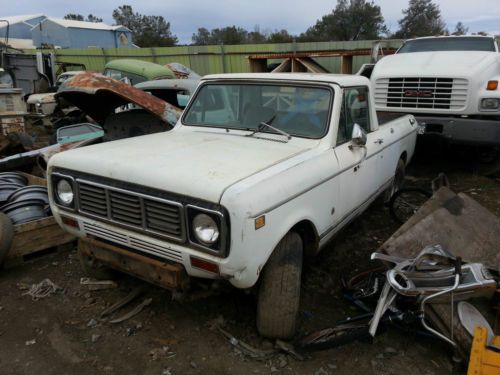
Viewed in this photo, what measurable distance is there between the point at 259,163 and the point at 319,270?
1.58m

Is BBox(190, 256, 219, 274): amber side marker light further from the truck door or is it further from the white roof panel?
the white roof panel

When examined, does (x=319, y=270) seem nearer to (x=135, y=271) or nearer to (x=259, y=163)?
(x=259, y=163)

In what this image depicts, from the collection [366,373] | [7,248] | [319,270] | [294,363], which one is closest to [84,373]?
[294,363]

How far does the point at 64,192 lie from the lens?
3.05m

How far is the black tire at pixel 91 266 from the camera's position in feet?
10.0

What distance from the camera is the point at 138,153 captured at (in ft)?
9.84

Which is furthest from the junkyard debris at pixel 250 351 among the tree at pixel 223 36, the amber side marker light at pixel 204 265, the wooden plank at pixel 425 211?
the tree at pixel 223 36

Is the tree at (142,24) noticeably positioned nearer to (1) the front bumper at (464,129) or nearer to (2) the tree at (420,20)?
(2) the tree at (420,20)

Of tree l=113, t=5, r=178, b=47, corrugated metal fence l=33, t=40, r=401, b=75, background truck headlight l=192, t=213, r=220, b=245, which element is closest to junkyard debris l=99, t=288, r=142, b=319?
background truck headlight l=192, t=213, r=220, b=245

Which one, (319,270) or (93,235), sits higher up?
(93,235)

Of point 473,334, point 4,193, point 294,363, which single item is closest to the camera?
point 473,334

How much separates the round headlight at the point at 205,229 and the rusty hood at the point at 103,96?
268cm

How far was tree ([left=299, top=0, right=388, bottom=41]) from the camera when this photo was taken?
38.6 meters

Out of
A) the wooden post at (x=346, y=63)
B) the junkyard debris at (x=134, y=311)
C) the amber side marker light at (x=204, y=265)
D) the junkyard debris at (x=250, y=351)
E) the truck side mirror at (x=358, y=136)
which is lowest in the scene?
the junkyard debris at (x=250, y=351)
